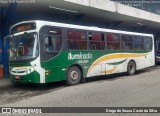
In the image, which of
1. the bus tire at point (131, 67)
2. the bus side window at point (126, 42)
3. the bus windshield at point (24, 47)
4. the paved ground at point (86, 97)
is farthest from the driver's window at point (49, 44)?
the bus tire at point (131, 67)

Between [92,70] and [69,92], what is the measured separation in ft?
11.2

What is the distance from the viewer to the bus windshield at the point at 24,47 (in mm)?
11348

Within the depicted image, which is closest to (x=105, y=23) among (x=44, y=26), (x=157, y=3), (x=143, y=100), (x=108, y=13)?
(x=108, y=13)

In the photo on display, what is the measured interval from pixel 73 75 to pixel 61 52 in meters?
1.31

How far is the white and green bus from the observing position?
37.3 ft

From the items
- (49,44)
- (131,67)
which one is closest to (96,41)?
(49,44)

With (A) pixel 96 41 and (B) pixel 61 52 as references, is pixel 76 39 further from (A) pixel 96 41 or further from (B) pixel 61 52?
(A) pixel 96 41

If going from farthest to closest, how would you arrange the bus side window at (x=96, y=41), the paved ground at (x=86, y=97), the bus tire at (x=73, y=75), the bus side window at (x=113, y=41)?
the bus side window at (x=113, y=41) → the bus side window at (x=96, y=41) → the bus tire at (x=73, y=75) → the paved ground at (x=86, y=97)

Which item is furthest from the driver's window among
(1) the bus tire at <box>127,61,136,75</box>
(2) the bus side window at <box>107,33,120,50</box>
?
(1) the bus tire at <box>127,61,136,75</box>

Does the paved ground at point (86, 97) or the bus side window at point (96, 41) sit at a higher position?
the bus side window at point (96, 41)

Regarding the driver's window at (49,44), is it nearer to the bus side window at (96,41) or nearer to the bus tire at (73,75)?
the bus tire at (73,75)

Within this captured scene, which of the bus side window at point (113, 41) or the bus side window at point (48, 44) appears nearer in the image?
the bus side window at point (48, 44)

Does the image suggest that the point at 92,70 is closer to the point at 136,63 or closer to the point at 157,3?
the point at 136,63

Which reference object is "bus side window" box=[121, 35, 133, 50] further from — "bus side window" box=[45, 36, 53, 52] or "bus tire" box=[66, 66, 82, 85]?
"bus side window" box=[45, 36, 53, 52]
